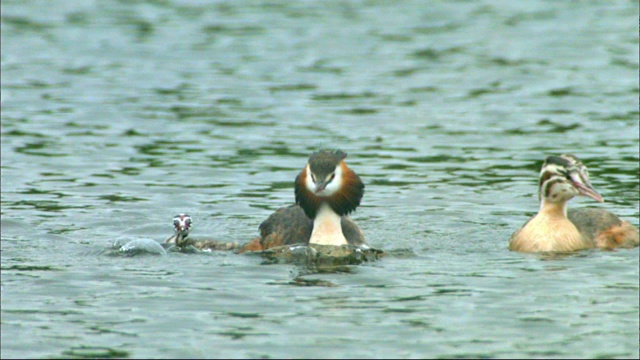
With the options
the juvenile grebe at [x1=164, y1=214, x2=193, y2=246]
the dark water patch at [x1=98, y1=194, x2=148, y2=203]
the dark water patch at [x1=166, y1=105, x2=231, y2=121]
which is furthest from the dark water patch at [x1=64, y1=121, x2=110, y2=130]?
the juvenile grebe at [x1=164, y1=214, x2=193, y2=246]

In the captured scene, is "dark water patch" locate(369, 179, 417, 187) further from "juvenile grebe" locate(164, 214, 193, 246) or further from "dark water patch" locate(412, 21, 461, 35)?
"dark water patch" locate(412, 21, 461, 35)

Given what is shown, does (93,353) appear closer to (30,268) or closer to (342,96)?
(30,268)

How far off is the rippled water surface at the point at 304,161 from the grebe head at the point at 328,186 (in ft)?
3.31

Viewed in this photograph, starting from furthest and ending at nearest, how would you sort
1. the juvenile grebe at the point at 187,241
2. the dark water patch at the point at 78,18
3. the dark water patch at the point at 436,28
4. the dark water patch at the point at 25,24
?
the dark water patch at the point at 78,18
the dark water patch at the point at 25,24
the dark water patch at the point at 436,28
the juvenile grebe at the point at 187,241

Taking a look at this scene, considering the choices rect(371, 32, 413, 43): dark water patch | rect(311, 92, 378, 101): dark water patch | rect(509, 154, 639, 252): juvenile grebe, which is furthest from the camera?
rect(371, 32, 413, 43): dark water patch

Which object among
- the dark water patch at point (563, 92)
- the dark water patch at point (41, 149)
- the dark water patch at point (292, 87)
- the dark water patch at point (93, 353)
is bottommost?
the dark water patch at point (93, 353)

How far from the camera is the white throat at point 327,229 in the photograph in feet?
63.4

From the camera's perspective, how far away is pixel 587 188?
63.5 feet

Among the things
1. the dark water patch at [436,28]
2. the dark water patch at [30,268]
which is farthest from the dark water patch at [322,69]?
the dark water patch at [30,268]

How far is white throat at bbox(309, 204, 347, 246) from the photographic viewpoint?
1931cm

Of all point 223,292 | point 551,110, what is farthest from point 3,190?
point 551,110

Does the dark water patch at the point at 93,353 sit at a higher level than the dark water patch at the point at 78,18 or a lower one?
lower

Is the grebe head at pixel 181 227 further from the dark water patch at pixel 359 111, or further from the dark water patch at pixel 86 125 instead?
the dark water patch at pixel 359 111

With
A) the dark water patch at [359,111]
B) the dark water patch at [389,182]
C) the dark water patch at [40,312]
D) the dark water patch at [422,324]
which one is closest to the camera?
the dark water patch at [422,324]
